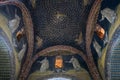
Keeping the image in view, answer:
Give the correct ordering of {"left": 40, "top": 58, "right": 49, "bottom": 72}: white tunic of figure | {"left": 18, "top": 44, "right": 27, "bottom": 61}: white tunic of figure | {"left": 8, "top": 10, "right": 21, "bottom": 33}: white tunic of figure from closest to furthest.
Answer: {"left": 8, "top": 10, "right": 21, "bottom": 33}: white tunic of figure < {"left": 18, "top": 44, "right": 27, "bottom": 61}: white tunic of figure < {"left": 40, "top": 58, "right": 49, "bottom": 72}: white tunic of figure

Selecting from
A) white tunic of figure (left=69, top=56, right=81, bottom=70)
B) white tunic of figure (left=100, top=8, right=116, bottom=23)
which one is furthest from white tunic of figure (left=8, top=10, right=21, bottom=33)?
white tunic of figure (left=100, top=8, right=116, bottom=23)

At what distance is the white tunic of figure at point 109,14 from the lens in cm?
1276

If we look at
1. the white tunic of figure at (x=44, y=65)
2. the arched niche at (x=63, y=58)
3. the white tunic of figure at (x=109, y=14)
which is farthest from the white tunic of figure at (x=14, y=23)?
the white tunic of figure at (x=109, y=14)

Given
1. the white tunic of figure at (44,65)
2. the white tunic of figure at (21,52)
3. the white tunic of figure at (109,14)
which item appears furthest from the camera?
the white tunic of figure at (44,65)

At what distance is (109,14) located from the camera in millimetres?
13023

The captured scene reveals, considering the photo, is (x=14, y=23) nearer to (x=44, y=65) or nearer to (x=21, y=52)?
(x=21, y=52)

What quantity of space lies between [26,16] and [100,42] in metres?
3.68

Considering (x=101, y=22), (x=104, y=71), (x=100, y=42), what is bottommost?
(x=104, y=71)

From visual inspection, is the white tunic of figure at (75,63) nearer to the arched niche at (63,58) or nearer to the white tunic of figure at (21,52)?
the arched niche at (63,58)

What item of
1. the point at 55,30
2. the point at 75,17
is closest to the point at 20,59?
the point at 55,30

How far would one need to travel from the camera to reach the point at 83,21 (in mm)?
15055

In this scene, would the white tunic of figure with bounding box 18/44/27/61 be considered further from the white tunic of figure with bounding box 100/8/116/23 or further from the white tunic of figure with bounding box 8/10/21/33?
the white tunic of figure with bounding box 100/8/116/23

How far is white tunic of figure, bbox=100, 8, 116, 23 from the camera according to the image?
12757 millimetres

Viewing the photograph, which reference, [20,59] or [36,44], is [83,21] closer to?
[36,44]
